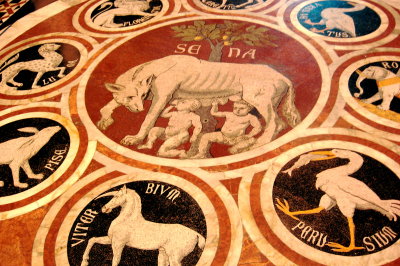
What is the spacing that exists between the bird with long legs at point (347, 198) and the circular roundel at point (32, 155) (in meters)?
1.59

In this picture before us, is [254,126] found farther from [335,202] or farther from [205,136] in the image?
[335,202]

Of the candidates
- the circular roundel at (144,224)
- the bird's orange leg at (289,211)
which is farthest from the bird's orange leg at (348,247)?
the circular roundel at (144,224)

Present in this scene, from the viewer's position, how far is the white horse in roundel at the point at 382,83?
3.12 m

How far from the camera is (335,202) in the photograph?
2488 mm

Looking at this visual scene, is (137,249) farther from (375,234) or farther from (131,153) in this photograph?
(375,234)

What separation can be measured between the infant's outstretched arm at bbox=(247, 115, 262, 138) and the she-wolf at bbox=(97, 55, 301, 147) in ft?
0.17

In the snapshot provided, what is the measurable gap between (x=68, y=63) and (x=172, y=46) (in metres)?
1.01

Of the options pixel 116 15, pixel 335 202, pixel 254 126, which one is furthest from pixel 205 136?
pixel 116 15

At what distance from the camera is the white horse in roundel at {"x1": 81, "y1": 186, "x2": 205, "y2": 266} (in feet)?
7.65

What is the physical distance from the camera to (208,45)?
151 inches

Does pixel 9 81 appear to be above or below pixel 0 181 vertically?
above

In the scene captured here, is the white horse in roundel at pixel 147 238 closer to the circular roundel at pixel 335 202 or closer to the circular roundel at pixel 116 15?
the circular roundel at pixel 335 202

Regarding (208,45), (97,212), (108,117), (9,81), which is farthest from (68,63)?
(97,212)

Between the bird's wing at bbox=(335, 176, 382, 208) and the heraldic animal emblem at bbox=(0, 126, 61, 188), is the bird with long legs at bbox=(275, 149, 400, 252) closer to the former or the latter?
the bird's wing at bbox=(335, 176, 382, 208)
